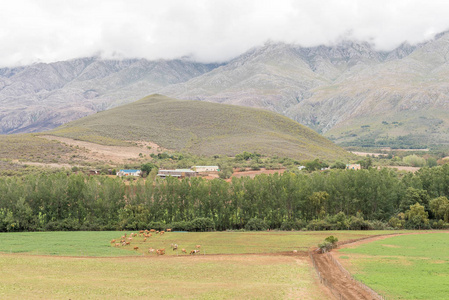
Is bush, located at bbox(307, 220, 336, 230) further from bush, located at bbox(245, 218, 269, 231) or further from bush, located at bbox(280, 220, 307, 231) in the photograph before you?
bush, located at bbox(245, 218, 269, 231)

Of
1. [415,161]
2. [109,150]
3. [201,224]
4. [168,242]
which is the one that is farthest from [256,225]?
[415,161]

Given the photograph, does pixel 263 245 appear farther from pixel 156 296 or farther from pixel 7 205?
pixel 7 205

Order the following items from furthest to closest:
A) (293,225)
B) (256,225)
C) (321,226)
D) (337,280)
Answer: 1. (293,225)
2. (256,225)
3. (321,226)
4. (337,280)

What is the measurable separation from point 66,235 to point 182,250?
2166 cm

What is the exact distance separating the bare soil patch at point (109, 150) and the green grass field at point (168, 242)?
3179 inches

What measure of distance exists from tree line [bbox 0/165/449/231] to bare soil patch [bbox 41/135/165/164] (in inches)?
2572

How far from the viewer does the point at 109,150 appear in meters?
155

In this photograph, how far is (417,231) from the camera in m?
65.2

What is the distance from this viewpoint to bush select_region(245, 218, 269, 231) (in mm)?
70500

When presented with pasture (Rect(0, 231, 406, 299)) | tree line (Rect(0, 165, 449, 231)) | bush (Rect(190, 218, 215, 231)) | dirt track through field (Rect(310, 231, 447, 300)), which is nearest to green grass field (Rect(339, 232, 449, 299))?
dirt track through field (Rect(310, 231, 447, 300))

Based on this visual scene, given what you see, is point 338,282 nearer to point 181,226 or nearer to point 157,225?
point 181,226

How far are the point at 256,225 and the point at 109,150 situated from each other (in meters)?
98.5

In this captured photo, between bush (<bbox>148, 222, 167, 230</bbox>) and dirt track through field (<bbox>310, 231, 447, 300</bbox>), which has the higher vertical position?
bush (<bbox>148, 222, 167, 230</bbox>)

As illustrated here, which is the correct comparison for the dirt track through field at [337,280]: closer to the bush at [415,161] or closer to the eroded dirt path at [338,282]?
the eroded dirt path at [338,282]
